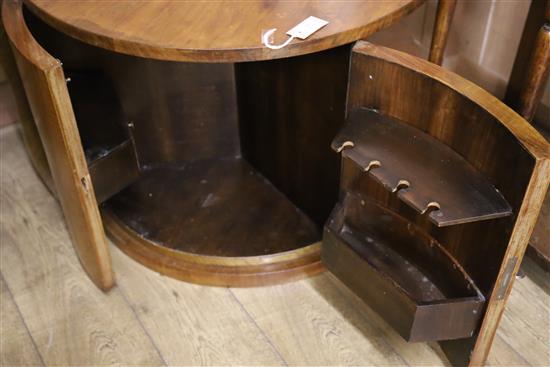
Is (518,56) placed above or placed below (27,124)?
above

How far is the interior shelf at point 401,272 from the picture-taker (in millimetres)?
1093

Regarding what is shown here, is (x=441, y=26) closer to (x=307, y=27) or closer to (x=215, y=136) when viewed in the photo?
(x=307, y=27)

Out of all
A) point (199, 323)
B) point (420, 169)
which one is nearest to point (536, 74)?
point (420, 169)

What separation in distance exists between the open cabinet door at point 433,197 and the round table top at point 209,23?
2.8 inches

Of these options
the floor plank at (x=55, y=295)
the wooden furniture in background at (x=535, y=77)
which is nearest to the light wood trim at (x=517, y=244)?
the wooden furniture in background at (x=535, y=77)

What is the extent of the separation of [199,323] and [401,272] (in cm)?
44

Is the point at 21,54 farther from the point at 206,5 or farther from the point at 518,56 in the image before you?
the point at 518,56

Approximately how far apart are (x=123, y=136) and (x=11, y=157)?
0.59 metres

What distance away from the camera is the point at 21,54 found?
3.67ft

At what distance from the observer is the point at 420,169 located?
40.7 inches

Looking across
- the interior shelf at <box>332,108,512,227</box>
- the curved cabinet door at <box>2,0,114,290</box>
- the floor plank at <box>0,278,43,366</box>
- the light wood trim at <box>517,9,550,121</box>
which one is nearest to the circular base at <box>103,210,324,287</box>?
the curved cabinet door at <box>2,0,114,290</box>

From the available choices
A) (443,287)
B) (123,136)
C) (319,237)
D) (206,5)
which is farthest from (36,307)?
(443,287)

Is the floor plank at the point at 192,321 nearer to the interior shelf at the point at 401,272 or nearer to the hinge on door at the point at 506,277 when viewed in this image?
the interior shelf at the point at 401,272

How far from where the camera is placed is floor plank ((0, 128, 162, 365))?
1318mm
